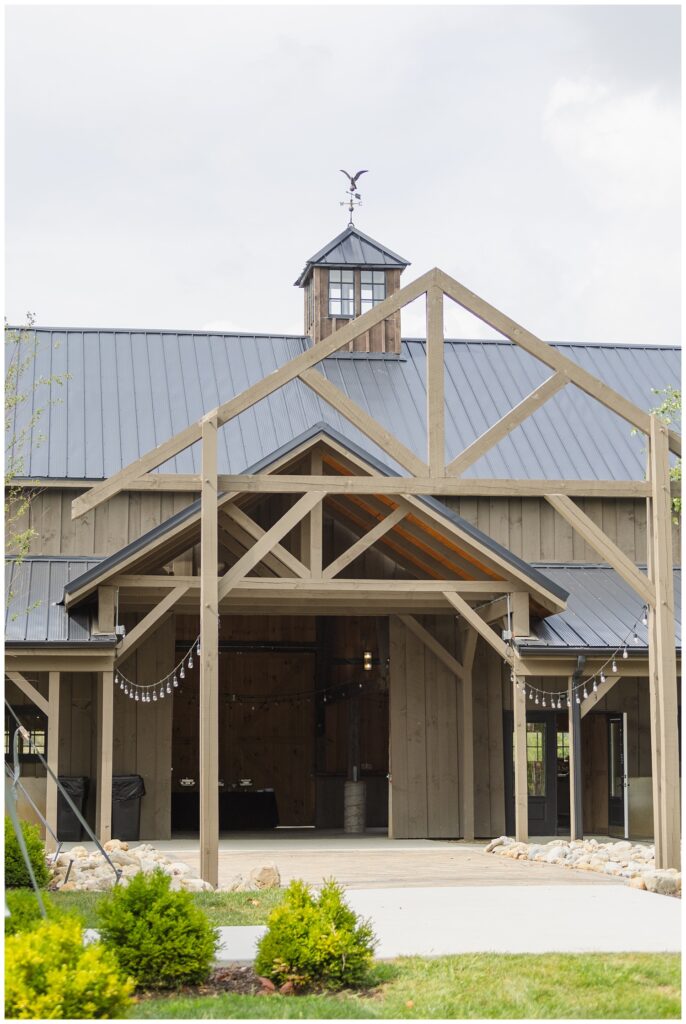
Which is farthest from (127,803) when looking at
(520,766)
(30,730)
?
(520,766)

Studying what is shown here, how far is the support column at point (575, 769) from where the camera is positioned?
17.3 meters

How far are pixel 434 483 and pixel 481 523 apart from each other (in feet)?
27.5

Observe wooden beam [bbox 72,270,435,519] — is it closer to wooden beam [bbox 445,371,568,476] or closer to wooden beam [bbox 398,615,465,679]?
wooden beam [bbox 445,371,568,476]

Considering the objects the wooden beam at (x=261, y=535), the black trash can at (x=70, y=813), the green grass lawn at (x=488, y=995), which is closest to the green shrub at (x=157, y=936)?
the green grass lawn at (x=488, y=995)

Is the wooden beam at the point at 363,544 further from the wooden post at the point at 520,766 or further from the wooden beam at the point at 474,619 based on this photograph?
the wooden post at the point at 520,766

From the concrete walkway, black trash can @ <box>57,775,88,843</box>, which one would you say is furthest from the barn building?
the concrete walkway

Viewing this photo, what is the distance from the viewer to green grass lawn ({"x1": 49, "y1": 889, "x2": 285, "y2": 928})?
991cm

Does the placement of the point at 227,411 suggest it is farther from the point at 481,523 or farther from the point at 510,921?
the point at 481,523

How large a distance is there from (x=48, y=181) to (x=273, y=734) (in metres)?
15.6

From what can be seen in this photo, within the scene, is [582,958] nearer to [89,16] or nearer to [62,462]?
[89,16]

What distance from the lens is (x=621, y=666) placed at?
1775 cm

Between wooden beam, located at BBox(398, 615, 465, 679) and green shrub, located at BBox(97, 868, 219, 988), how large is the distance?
12.2 metres

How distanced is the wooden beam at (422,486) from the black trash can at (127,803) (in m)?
7.19

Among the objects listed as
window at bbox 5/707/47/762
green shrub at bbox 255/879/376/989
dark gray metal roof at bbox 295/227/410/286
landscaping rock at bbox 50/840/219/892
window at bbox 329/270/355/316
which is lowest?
landscaping rock at bbox 50/840/219/892
